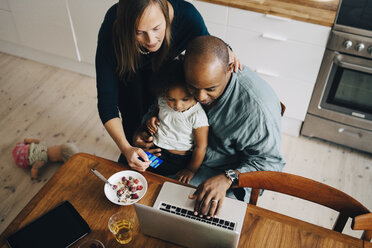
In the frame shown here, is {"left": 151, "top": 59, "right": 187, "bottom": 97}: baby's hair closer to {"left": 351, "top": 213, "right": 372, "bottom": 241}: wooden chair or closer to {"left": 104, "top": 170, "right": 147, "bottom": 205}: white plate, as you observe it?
{"left": 104, "top": 170, "right": 147, "bottom": 205}: white plate

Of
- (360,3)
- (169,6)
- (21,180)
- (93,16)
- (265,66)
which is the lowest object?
(21,180)

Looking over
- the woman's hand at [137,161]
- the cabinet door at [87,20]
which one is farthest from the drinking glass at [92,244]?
the cabinet door at [87,20]

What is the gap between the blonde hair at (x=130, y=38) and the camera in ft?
3.99

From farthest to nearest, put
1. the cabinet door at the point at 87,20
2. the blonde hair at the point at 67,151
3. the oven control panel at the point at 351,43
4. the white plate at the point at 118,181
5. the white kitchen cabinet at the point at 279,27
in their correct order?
the cabinet door at the point at 87,20, the blonde hair at the point at 67,151, the white kitchen cabinet at the point at 279,27, the oven control panel at the point at 351,43, the white plate at the point at 118,181

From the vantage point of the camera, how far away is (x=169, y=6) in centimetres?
144

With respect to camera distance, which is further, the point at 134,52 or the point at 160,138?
the point at 160,138

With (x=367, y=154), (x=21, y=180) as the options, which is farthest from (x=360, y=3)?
(x=21, y=180)

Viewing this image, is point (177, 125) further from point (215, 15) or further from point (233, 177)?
point (215, 15)

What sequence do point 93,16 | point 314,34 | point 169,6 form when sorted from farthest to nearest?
point 93,16
point 314,34
point 169,6

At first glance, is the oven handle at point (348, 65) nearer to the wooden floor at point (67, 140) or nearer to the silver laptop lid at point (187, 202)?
the wooden floor at point (67, 140)

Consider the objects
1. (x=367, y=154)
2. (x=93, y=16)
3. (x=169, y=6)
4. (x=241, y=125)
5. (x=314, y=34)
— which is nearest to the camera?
(x=241, y=125)

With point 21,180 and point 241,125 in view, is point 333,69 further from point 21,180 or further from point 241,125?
point 21,180

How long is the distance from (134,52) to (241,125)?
0.53 meters

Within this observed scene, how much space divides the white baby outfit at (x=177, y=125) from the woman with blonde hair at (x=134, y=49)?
0.57 ft
